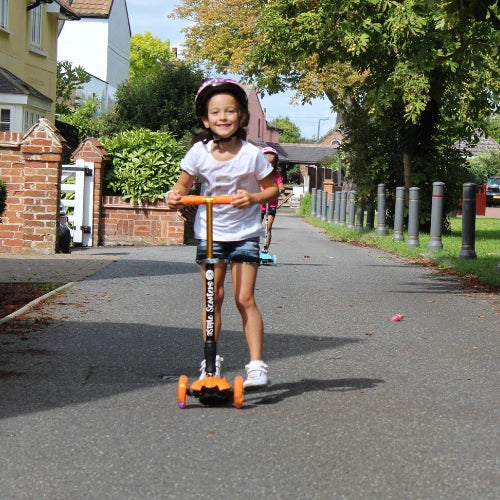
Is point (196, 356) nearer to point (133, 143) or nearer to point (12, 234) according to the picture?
point (12, 234)

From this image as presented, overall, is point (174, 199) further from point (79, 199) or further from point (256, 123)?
point (256, 123)

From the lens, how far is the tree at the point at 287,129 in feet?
566

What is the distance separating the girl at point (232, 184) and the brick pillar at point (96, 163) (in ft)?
48.2

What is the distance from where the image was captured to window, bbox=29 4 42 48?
2842 cm

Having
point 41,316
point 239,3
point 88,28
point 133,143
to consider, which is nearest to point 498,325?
point 41,316

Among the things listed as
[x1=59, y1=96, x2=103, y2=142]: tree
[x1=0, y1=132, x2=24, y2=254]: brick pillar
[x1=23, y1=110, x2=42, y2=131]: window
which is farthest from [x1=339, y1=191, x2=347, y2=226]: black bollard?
[x1=0, y1=132, x2=24, y2=254]: brick pillar

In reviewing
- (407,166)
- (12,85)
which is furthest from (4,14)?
(407,166)

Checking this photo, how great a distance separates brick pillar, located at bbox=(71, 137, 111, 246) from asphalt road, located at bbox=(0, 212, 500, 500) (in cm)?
1028

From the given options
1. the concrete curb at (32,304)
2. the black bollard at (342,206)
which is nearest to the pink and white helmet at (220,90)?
the concrete curb at (32,304)

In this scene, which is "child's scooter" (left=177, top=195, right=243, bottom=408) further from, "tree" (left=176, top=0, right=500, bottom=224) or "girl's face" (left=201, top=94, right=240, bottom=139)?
"tree" (left=176, top=0, right=500, bottom=224)

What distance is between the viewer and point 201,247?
17.6 feet

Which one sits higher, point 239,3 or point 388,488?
point 239,3

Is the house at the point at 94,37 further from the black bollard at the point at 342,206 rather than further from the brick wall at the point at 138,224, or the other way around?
the brick wall at the point at 138,224

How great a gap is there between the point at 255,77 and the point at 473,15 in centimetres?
2179
